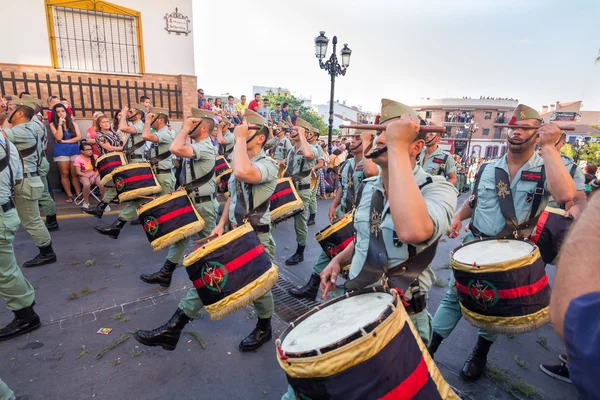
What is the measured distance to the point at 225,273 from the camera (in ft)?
9.40

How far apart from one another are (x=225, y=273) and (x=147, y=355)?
50.6 inches

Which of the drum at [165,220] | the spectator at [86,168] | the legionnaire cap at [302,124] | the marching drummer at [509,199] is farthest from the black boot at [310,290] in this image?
the spectator at [86,168]

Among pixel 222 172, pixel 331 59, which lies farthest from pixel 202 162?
pixel 331 59

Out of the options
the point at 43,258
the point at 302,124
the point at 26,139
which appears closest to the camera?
the point at 26,139

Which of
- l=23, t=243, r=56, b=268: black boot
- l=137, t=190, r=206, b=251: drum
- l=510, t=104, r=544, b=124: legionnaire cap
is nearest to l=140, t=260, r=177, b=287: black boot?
l=137, t=190, r=206, b=251: drum

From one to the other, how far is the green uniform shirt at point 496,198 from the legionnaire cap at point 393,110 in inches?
68.4

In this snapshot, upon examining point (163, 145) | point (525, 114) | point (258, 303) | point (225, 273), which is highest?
point (525, 114)

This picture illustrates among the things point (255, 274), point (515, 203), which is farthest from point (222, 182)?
point (515, 203)

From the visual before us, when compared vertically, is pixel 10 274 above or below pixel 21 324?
above

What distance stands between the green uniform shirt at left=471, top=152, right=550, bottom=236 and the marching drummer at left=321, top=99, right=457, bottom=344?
1.49 meters

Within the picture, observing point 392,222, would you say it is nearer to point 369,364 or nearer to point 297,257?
point 369,364

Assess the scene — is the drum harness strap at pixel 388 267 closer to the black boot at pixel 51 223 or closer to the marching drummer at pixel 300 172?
the marching drummer at pixel 300 172

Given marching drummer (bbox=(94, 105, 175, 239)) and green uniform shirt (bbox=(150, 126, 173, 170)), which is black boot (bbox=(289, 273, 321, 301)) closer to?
marching drummer (bbox=(94, 105, 175, 239))

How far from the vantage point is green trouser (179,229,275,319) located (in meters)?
3.20
